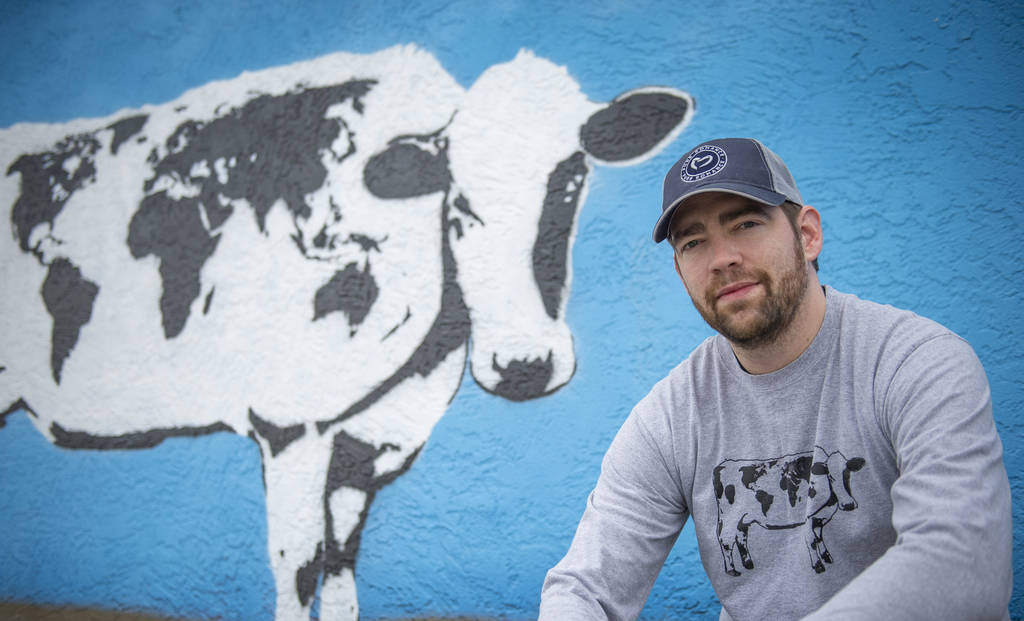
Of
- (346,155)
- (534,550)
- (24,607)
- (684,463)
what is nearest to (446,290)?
(346,155)

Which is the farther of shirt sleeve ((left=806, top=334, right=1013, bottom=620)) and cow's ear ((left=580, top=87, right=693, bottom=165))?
cow's ear ((left=580, top=87, right=693, bottom=165))

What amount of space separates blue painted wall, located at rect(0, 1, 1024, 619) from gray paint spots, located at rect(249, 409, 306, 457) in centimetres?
9

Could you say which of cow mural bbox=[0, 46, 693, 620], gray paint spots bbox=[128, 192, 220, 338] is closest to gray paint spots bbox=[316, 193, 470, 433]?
cow mural bbox=[0, 46, 693, 620]

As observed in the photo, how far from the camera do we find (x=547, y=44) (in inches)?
98.0

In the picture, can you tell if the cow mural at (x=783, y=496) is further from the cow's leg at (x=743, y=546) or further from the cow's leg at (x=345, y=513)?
the cow's leg at (x=345, y=513)

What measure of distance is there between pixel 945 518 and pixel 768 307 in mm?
447

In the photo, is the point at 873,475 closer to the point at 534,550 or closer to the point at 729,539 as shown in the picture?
the point at 729,539

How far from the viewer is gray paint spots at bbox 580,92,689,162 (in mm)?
2297

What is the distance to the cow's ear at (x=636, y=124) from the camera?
229cm

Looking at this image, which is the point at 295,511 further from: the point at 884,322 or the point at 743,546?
the point at 884,322

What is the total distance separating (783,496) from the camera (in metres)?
1.16

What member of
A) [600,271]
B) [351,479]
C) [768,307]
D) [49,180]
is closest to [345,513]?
[351,479]

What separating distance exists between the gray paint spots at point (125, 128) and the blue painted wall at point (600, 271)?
0.22 meters

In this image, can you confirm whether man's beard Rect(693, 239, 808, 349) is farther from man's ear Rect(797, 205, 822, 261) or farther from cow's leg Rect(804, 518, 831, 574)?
cow's leg Rect(804, 518, 831, 574)
